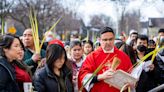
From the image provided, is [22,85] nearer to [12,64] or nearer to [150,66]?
[12,64]

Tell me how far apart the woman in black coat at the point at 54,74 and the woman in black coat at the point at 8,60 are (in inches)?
11.9

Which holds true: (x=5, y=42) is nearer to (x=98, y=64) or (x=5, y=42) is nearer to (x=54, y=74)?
(x=54, y=74)

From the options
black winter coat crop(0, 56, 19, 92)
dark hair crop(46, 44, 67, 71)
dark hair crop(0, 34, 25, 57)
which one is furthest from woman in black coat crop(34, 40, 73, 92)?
dark hair crop(0, 34, 25, 57)

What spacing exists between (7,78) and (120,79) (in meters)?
1.30

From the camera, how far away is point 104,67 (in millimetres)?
4230

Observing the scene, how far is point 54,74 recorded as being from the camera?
3.80m

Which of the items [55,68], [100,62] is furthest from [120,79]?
[55,68]

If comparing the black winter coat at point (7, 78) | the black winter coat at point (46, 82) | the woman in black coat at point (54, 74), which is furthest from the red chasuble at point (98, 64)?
the black winter coat at point (7, 78)

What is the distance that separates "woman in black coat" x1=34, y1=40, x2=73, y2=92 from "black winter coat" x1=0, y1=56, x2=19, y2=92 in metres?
0.29

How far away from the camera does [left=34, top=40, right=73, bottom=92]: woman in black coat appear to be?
12.2 feet

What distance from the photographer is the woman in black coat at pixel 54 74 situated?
12.2 feet

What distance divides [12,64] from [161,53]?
130 inches

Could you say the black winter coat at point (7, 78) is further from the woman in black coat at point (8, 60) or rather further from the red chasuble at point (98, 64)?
the red chasuble at point (98, 64)

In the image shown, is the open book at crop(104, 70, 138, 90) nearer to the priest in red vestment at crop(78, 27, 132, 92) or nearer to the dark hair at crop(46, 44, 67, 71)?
the priest in red vestment at crop(78, 27, 132, 92)
